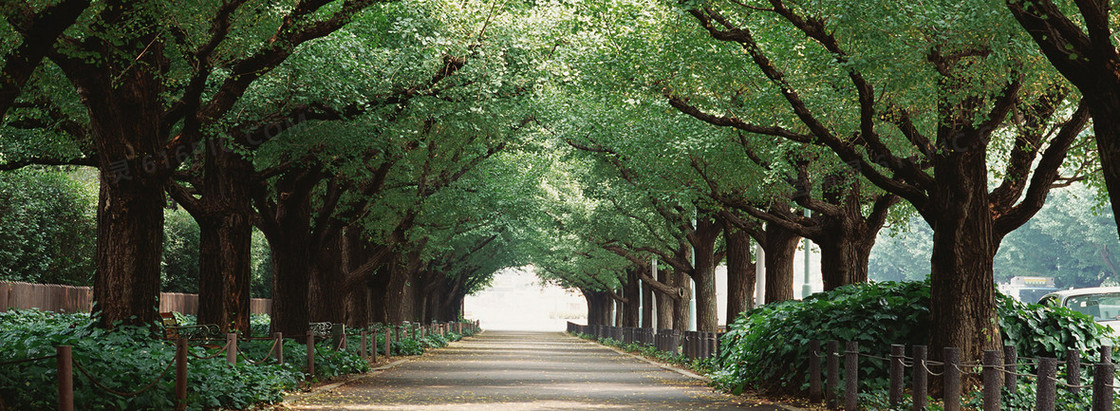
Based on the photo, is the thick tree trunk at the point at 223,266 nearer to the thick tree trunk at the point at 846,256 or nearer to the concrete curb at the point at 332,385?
the concrete curb at the point at 332,385

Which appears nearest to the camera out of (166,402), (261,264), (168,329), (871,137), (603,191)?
(166,402)

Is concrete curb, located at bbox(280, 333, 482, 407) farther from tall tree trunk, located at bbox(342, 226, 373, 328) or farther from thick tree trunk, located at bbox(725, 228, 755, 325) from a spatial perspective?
thick tree trunk, located at bbox(725, 228, 755, 325)

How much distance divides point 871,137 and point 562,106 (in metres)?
14.3

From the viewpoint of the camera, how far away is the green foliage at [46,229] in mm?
30406

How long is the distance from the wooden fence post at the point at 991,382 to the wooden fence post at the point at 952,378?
2.62ft

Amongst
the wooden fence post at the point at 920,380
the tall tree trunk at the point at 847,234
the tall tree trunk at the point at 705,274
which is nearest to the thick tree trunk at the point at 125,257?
the wooden fence post at the point at 920,380

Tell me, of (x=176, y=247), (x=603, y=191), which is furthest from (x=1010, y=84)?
(x=176, y=247)

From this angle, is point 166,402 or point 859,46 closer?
point 166,402

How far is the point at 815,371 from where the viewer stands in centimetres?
1578

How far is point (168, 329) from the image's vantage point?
20.1 m

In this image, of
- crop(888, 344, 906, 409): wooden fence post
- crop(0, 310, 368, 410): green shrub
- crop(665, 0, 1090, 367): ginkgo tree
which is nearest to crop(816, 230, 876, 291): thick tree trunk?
crop(665, 0, 1090, 367): ginkgo tree

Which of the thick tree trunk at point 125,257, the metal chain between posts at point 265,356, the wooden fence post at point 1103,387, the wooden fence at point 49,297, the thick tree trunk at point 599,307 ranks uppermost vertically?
the thick tree trunk at point 125,257

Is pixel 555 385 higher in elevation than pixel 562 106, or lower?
lower

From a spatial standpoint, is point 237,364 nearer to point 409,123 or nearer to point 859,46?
point 409,123
